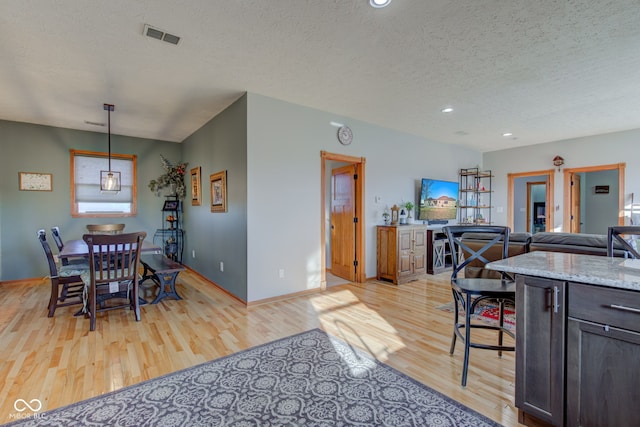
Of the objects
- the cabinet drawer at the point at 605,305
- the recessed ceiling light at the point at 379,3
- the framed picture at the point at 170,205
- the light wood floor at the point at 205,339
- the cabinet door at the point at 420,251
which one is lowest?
the light wood floor at the point at 205,339

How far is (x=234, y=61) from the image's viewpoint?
299cm

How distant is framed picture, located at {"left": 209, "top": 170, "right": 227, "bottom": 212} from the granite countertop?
3655mm

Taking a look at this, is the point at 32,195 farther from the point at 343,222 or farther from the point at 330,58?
the point at 330,58

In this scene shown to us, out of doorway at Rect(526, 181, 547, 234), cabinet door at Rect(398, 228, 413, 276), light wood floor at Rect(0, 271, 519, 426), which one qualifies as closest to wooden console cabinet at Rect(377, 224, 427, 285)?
cabinet door at Rect(398, 228, 413, 276)

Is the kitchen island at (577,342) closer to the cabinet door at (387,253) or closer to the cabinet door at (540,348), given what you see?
the cabinet door at (540,348)

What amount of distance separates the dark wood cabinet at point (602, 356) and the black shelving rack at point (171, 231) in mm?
6502

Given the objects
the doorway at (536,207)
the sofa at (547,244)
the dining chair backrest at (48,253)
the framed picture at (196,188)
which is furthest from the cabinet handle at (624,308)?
the doorway at (536,207)

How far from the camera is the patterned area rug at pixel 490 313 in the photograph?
324 centimetres

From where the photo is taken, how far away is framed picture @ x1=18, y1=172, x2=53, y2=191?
5086 mm

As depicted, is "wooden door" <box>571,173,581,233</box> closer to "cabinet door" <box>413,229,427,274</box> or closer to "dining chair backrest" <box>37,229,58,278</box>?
"cabinet door" <box>413,229,427,274</box>

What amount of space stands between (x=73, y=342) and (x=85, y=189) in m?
3.95

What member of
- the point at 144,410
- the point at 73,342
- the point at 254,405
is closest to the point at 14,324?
the point at 73,342

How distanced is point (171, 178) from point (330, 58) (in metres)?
4.79
